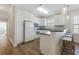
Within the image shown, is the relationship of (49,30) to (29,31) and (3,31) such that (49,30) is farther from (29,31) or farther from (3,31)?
(3,31)

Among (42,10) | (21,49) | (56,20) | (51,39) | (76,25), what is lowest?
(21,49)

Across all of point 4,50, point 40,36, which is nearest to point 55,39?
point 40,36

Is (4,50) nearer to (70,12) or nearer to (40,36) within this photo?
(40,36)

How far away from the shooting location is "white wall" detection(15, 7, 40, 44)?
1.97m

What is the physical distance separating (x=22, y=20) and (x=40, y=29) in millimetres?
441

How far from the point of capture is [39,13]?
2.03 metres

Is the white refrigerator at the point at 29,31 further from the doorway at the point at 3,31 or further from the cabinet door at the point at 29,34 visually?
the doorway at the point at 3,31

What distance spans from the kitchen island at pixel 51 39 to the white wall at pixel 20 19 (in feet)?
1.03

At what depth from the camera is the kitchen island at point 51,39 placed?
6.63ft

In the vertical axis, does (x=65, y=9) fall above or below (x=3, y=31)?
above

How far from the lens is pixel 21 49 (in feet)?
6.48

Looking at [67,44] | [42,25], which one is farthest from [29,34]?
[67,44]

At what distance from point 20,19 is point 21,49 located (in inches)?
25.5

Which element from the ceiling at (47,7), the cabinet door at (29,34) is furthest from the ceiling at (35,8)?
the cabinet door at (29,34)
